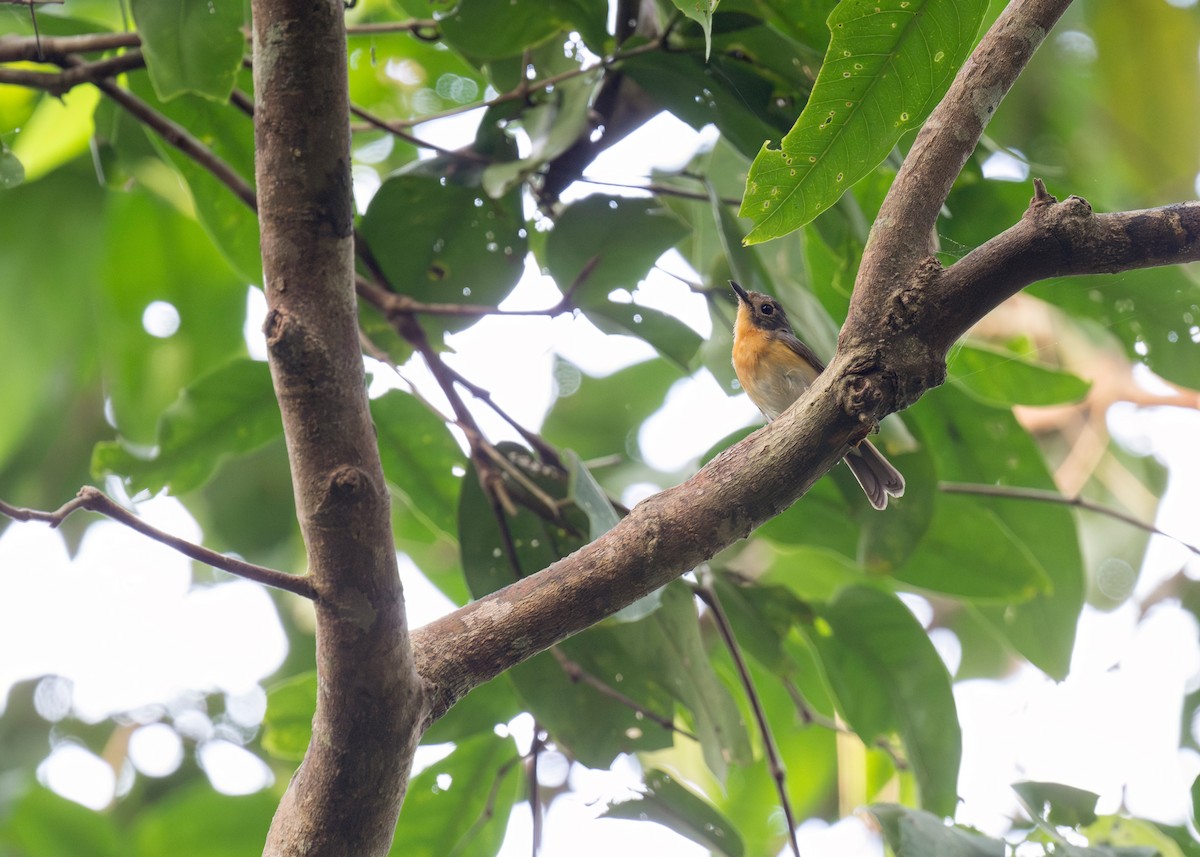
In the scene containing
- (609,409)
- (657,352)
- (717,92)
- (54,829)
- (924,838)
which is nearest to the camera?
(924,838)

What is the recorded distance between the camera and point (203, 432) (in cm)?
264

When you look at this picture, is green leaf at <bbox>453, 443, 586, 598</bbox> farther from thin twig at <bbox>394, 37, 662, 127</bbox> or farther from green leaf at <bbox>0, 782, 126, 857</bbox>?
green leaf at <bbox>0, 782, 126, 857</bbox>

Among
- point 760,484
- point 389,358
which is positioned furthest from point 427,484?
point 760,484

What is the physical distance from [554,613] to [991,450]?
1.82m

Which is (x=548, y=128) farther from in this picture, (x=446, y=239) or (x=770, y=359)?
(x=770, y=359)

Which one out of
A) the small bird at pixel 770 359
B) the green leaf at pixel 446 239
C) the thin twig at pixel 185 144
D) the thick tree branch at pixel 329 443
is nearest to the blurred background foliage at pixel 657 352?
the green leaf at pixel 446 239

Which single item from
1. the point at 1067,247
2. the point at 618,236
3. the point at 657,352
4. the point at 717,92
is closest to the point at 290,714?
the point at 657,352

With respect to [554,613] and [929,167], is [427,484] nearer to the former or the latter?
[554,613]

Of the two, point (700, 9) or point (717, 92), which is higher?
point (717, 92)

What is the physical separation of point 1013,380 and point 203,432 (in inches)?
82.6

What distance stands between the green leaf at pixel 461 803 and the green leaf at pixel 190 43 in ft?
5.31

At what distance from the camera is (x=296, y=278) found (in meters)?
1.48

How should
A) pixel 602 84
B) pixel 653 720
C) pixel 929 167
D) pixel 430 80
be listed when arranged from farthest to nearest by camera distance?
pixel 430 80 < pixel 602 84 < pixel 653 720 < pixel 929 167

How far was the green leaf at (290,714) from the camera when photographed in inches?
106
